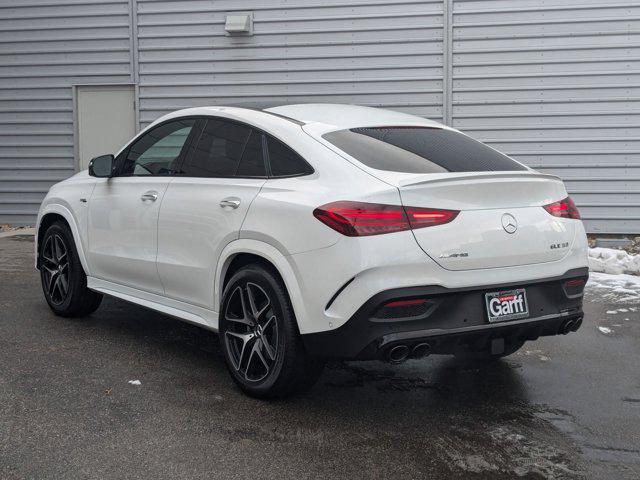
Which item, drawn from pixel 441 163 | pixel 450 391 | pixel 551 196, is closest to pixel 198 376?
pixel 450 391

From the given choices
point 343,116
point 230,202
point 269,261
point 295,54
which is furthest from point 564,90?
point 269,261

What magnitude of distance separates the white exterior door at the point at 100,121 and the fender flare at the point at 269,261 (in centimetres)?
874

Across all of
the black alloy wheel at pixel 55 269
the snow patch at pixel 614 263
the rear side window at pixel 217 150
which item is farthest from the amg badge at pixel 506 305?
the snow patch at pixel 614 263

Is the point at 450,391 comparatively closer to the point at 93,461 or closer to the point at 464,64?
the point at 93,461

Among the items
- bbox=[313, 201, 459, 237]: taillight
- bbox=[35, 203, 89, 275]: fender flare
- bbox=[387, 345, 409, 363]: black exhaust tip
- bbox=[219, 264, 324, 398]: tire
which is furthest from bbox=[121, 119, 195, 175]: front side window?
bbox=[387, 345, 409, 363]: black exhaust tip

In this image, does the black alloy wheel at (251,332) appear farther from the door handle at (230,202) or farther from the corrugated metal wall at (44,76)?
the corrugated metal wall at (44,76)

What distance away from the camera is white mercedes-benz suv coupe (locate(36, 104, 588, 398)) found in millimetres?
3988

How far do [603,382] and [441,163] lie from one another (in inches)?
68.0

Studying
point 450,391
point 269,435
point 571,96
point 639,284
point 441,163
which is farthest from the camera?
point 571,96

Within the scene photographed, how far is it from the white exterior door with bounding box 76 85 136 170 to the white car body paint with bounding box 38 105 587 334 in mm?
7934

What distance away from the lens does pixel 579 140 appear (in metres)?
11.4

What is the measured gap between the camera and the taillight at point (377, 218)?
397 cm

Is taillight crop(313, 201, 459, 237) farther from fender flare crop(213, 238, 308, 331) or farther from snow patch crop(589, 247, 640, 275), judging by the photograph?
snow patch crop(589, 247, 640, 275)

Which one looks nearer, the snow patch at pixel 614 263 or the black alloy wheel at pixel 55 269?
the black alloy wheel at pixel 55 269
